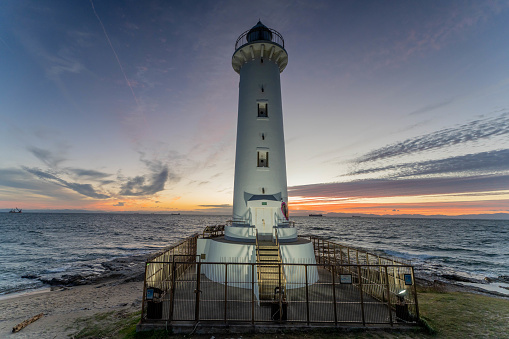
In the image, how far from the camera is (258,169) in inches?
683

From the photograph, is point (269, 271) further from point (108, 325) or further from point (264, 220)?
point (108, 325)

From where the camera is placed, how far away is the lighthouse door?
1667cm

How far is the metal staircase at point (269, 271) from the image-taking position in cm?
1097

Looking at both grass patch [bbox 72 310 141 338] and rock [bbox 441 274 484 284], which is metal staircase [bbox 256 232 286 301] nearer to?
grass patch [bbox 72 310 141 338]

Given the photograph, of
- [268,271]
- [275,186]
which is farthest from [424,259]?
[268,271]

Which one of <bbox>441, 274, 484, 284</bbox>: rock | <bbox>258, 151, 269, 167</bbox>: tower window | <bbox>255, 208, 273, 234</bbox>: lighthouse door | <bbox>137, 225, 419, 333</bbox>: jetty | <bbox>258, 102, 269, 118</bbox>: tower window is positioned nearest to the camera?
<bbox>137, 225, 419, 333</bbox>: jetty

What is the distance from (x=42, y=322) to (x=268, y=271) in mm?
11365

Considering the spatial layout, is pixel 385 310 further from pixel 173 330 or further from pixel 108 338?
pixel 108 338

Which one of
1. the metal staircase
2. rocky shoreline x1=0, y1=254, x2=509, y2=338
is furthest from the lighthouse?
rocky shoreline x1=0, y1=254, x2=509, y2=338

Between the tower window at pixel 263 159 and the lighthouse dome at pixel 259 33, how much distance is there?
966cm

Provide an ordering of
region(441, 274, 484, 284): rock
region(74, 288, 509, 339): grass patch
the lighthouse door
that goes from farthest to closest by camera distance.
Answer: region(441, 274, 484, 284): rock, the lighthouse door, region(74, 288, 509, 339): grass patch

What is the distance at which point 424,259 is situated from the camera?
33.9 metres

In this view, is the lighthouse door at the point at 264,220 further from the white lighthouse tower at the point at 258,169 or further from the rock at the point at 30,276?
the rock at the point at 30,276

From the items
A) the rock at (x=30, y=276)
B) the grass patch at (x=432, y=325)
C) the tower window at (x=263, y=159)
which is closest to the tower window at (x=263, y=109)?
the tower window at (x=263, y=159)
